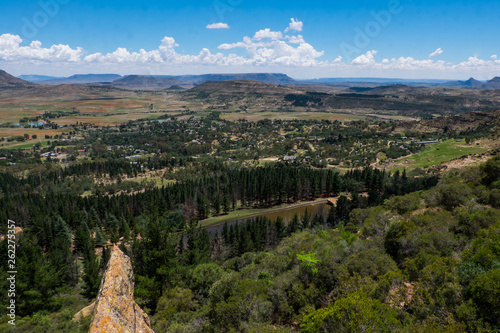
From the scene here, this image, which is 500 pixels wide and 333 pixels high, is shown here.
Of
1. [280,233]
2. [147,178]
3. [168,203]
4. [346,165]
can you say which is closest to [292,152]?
[346,165]

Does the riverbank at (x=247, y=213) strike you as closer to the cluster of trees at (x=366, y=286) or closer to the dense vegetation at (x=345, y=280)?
the dense vegetation at (x=345, y=280)

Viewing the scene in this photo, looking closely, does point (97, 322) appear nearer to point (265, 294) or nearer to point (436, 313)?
point (265, 294)

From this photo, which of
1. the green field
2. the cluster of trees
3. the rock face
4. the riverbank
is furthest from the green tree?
the green field

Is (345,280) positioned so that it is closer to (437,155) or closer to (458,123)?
(437,155)

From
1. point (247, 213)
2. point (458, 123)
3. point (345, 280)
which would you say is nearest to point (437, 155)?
point (458, 123)

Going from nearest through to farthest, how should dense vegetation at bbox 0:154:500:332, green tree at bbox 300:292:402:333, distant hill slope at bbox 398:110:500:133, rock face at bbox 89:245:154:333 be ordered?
rock face at bbox 89:245:154:333
green tree at bbox 300:292:402:333
dense vegetation at bbox 0:154:500:332
distant hill slope at bbox 398:110:500:133

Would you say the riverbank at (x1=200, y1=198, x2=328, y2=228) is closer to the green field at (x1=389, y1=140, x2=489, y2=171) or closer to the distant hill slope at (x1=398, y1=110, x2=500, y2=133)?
the green field at (x1=389, y1=140, x2=489, y2=171)

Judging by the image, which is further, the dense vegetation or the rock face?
the dense vegetation
